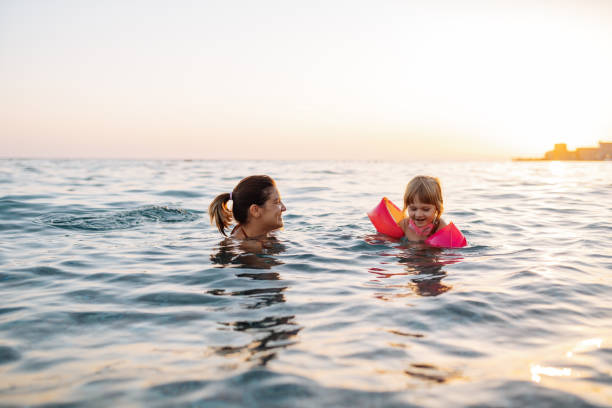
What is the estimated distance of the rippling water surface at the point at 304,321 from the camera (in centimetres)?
248

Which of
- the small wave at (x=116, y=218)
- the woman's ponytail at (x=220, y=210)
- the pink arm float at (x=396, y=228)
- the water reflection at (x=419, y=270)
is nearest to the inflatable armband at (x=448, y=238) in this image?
the pink arm float at (x=396, y=228)

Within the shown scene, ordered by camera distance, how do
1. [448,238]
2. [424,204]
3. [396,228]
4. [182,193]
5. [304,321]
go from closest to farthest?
[304,321] < [448,238] < [424,204] < [396,228] < [182,193]

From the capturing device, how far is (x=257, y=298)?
3969mm

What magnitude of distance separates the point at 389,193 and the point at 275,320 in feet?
41.9

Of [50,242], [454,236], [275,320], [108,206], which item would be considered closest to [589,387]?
[275,320]

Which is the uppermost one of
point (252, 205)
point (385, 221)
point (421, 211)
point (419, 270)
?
point (252, 205)

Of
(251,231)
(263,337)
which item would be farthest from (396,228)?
(263,337)

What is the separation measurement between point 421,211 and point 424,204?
11 cm

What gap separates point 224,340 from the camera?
3.08 m

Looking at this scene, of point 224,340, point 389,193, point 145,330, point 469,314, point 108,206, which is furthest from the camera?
point 389,193

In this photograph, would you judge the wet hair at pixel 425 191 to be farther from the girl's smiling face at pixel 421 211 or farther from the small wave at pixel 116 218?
the small wave at pixel 116 218

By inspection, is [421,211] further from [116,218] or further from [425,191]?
[116,218]

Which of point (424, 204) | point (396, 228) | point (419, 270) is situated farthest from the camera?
point (396, 228)

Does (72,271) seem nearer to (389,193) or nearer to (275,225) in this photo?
(275,225)
